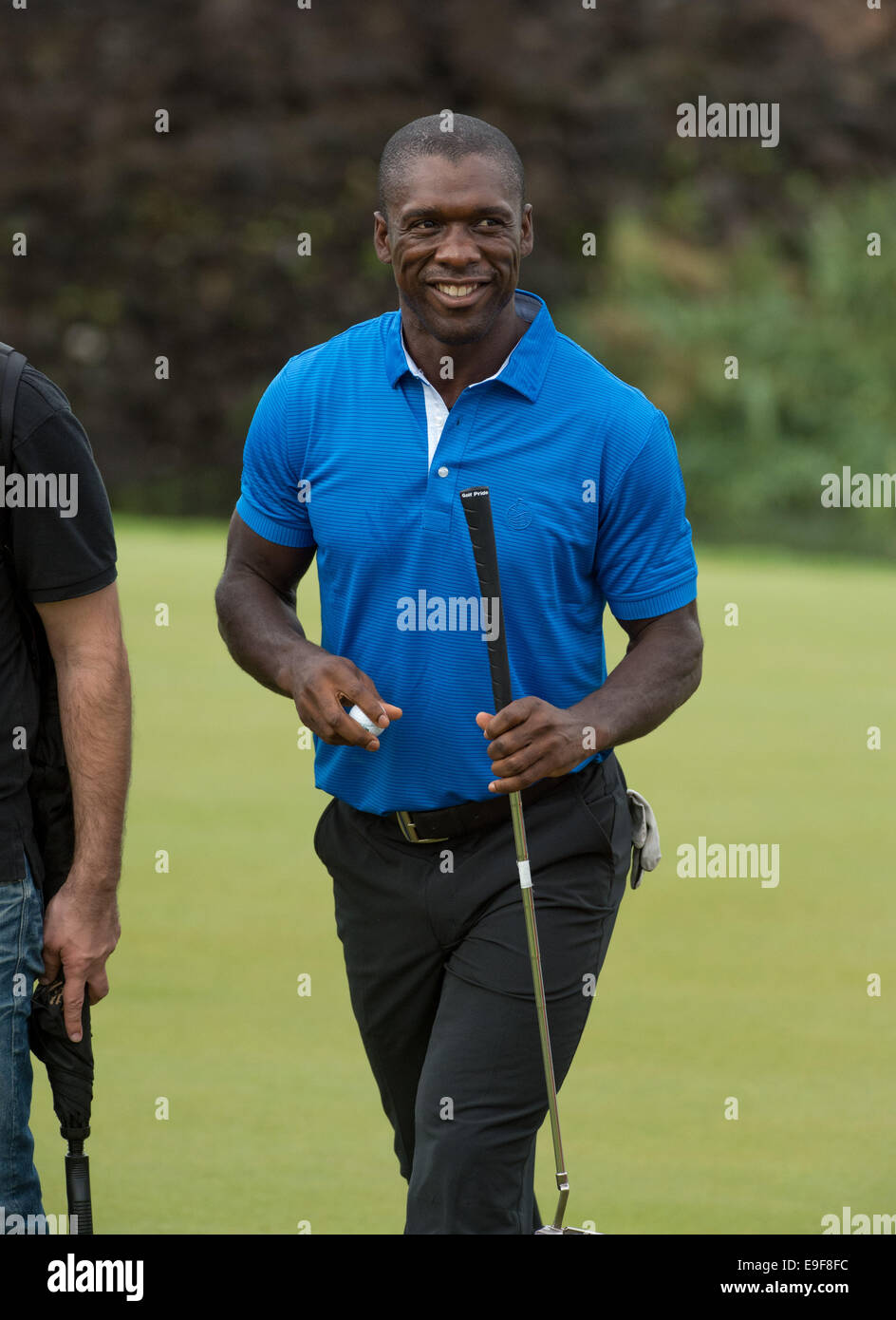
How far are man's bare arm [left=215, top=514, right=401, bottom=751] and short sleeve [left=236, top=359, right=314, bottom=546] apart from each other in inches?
1.4

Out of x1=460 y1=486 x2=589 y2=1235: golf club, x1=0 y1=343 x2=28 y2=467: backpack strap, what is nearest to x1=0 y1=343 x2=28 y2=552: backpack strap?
x1=0 y1=343 x2=28 y2=467: backpack strap

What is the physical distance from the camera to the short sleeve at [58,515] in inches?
143

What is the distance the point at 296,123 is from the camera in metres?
30.6

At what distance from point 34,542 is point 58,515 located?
0.06 meters

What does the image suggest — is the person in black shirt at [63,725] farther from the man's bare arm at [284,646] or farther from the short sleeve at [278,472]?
the short sleeve at [278,472]

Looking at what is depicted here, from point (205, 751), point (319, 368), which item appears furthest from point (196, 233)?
point (319, 368)

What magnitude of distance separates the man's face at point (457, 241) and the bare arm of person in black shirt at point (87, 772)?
2.78 feet

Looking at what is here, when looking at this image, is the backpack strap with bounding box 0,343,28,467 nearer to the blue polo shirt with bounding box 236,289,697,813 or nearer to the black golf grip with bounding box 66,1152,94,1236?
the blue polo shirt with bounding box 236,289,697,813

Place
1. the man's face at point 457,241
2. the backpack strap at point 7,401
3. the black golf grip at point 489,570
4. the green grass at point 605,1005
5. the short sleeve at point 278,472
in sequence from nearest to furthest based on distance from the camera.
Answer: the backpack strap at point 7,401 < the black golf grip at point 489,570 < the man's face at point 457,241 < the short sleeve at point 278,472 < the green grass at point 605,1005

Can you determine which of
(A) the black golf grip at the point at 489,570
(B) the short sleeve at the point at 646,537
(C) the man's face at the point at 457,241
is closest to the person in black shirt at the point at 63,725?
(A) the black golf grip at the point at 489,570

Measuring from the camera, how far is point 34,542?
3670mm

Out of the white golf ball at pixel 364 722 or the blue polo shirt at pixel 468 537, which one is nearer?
the white golf ball at pixel 364 722
